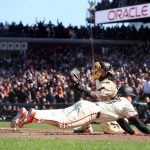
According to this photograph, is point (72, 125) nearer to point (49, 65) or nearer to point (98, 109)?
point (98, 109)

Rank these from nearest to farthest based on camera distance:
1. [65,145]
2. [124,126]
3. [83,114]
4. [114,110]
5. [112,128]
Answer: [65,145]
[83,114]
[114,110]
[124,126]
[112,128]

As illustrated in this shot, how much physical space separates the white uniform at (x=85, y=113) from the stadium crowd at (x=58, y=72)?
9098 mm

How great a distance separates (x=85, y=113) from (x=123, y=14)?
82.8 ft

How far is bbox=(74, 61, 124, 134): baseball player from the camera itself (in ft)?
39.4

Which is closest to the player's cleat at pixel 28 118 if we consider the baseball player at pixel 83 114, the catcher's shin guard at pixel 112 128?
the baseball player at pixel 83 114

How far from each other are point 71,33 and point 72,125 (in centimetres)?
2819

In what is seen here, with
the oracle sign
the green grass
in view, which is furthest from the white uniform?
the oracle sign

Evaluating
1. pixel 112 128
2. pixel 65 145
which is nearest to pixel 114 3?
pixel 112 128

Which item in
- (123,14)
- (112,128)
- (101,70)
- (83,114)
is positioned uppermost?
(123,14)

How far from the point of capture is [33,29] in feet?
127

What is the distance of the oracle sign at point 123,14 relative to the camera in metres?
34.5

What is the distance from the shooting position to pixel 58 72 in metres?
31.6

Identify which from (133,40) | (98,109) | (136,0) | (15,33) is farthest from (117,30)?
(98,109)

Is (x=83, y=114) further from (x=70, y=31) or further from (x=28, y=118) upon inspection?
(x=70, y=31)
